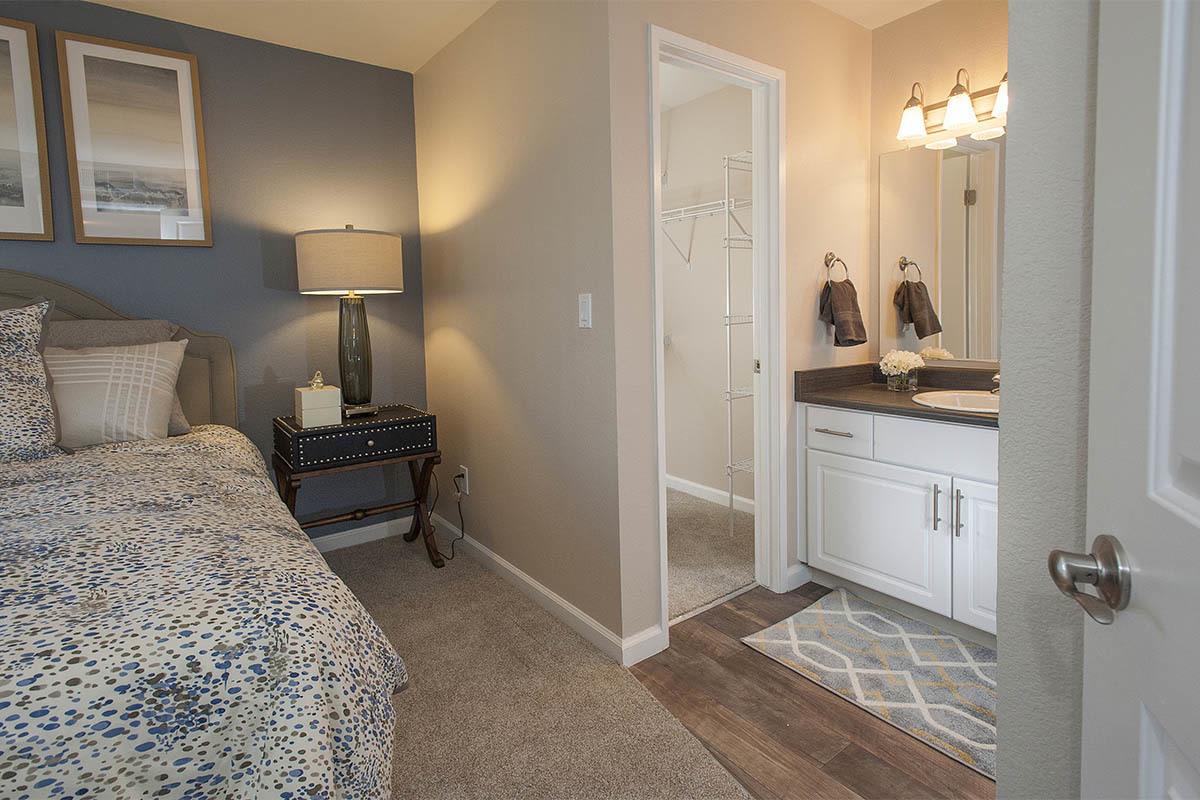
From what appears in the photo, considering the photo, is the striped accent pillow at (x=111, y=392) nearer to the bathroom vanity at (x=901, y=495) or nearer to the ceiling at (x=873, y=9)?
Result: the bathroom vanity at (x=901, y=495)

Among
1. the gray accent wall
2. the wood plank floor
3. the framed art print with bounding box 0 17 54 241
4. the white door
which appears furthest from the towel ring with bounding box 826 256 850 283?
the framed art print with bounding box 0 17 54 241

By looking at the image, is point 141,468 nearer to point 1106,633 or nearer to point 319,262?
point 319,262

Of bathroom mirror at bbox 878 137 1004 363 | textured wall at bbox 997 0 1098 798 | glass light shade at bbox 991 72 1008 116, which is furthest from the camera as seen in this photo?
bathroom mirror at bbox 878 137 1004 363

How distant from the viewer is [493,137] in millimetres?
2816

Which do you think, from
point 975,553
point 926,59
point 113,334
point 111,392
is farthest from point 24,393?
point 926,59

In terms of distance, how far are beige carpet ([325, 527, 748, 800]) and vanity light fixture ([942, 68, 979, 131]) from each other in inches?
96.6

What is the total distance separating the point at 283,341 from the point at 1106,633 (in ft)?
11.0

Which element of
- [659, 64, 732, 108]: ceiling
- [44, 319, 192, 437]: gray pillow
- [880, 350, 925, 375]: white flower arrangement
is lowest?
[880, 350, 925, 375]: white flower arrangement

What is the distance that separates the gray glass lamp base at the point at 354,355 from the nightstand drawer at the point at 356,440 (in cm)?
13

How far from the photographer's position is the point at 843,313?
2842 millimetres

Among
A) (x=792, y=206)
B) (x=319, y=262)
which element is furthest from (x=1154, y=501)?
(x=319, y=262)

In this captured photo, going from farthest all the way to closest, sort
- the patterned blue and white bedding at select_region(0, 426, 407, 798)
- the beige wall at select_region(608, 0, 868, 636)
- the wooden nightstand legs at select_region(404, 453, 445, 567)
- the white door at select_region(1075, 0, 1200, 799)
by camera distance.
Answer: the wooden nightstand legs at select_region(404, 453, 445, 567) → the beige wall at select_region(608, 0, 868, 636) → the patterned blue and white bedding at select_region(0, 426, 407, 798) → the white door at select_region(1075, 0, 1200, 799)

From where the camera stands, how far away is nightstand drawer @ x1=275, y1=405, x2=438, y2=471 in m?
2.83

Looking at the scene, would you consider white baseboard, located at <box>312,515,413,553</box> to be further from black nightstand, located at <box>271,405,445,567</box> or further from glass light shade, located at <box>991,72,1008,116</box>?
glass light shade, located at <box>991,72,1008,116</box>
